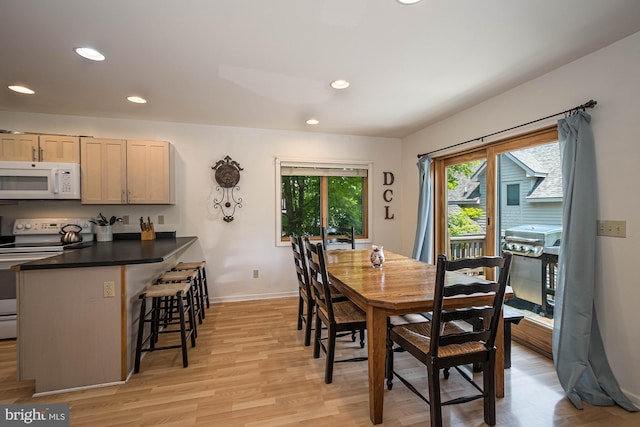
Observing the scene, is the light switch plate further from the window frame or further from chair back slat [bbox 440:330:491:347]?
the window frame

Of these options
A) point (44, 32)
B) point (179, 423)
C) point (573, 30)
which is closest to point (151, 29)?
point (44, 32)

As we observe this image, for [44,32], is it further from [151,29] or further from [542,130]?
[542,130]

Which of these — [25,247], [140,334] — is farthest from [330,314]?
[25,247]

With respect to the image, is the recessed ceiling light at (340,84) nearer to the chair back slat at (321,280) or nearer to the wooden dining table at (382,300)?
the chair back slat at (321,280)

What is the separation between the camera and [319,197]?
14.4ft

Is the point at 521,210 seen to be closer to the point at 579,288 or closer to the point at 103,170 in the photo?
the point at 579,288

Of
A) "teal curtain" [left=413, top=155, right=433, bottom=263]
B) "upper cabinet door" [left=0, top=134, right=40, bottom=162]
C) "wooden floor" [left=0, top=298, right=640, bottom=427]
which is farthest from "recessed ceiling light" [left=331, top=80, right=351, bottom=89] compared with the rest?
"upper cabinet door" [left=0, top=134, right=40, bottom=162]

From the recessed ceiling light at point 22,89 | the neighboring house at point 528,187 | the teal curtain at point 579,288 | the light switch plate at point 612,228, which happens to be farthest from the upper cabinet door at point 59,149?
the light switch plate at point 612,228

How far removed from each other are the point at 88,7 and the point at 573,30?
291cm

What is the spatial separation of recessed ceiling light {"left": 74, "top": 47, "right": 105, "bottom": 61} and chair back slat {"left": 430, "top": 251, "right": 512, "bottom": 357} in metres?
2.66

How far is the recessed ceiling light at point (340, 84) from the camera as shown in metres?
2.54

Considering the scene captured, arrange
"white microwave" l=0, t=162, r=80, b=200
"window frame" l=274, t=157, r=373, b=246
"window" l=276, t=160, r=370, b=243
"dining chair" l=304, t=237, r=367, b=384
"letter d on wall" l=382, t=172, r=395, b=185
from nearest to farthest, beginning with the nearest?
"dining chair" l=304, t=237, r=367, b=384 < "white microwave" l=0, t=162, r=80, b=200 < "window frame" l=274, t=157, r=373, b=246 < "window" l=276, t=160, r=370, b=243 < "letter d on wall" l=382, t=172, r=395, b=185

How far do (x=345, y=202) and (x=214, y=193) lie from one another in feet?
6.35

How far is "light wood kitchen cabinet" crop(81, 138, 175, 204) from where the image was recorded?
128 inches
